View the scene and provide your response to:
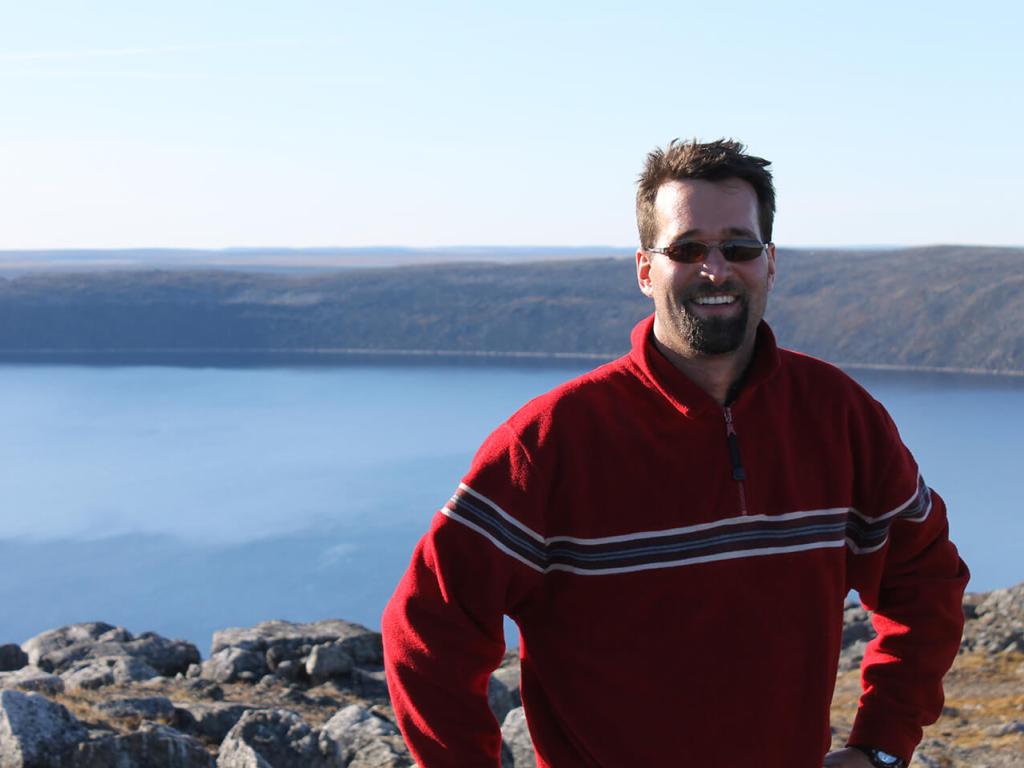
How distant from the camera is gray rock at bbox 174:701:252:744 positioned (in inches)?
225

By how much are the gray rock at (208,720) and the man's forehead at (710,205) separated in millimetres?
4424

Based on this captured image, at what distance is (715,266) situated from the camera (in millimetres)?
1945

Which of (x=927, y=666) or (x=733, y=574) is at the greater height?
(x=733, y=574)

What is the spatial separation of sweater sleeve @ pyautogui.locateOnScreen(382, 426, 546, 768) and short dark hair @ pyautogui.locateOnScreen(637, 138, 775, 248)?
0.50m

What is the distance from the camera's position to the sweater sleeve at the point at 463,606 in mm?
1764

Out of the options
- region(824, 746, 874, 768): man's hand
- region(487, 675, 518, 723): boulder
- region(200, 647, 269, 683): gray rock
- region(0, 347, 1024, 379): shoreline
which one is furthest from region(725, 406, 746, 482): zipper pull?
region(0, 347, 1024, 379): shoreline

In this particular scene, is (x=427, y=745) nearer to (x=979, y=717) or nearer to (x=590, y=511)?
(x=590, y=511)

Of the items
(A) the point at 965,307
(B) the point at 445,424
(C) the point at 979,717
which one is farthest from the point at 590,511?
(A) the point at 965,307

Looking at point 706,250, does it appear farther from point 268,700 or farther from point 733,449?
point 268,700

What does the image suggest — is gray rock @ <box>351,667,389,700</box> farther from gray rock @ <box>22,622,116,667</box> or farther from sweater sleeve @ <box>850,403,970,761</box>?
sweater sleeve @ <box>850,403,970,761</box>

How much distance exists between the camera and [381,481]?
44906 millimetres

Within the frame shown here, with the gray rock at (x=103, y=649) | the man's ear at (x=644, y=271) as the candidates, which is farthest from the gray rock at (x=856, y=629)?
the man's ear at (x=644, y=271)

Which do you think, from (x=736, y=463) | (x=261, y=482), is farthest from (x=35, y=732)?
(x=261, y=482)

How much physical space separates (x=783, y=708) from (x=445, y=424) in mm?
55521
